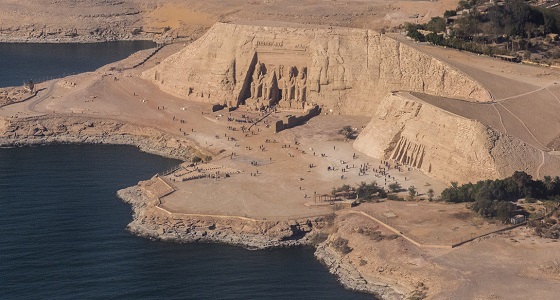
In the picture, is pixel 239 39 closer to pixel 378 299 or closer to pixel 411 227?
pixel 411 227

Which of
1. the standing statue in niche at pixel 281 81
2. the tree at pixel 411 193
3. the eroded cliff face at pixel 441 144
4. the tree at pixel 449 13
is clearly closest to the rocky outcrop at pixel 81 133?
the standing statue in niche at pixel 281 81

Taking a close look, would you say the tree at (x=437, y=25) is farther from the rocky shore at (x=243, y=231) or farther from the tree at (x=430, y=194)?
the rocky shore at (x=243, y=231)

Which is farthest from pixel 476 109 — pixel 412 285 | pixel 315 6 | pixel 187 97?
pixel 315 6

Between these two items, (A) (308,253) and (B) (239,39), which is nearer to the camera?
(A) (308,253)

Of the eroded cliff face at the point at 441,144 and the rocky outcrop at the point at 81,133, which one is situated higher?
the eroded cliff face at the point at 441,144

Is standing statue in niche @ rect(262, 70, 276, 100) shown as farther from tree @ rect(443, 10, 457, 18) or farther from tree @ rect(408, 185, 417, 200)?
tree @ rect(443, 10, 457, 18)

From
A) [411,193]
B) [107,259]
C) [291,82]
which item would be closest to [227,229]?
[107,259]
